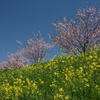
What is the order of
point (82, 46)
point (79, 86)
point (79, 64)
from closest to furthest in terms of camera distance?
point (79, 86) → point (79, 64) → point (82, 46)

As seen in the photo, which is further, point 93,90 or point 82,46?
point 82,46

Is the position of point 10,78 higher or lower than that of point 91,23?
lower

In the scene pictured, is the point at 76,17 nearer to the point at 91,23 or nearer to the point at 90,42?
the point at 91,23

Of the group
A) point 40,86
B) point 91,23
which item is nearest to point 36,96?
point 40,86

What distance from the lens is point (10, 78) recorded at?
11633 mm

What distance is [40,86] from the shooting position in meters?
8.74

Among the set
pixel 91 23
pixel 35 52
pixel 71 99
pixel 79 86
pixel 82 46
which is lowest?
pixel 71 99

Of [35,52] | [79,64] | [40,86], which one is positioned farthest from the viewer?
[35,52]

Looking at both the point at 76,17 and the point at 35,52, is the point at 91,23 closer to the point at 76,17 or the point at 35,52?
the point at 76,17

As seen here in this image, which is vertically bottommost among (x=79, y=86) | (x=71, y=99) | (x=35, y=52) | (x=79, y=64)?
(x=71, y=99)

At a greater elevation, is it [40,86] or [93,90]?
[40,86]

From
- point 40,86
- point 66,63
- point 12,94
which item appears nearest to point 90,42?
point 66,63

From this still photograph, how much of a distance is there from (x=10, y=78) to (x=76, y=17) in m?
16.4

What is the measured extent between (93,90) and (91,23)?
19969 mm
